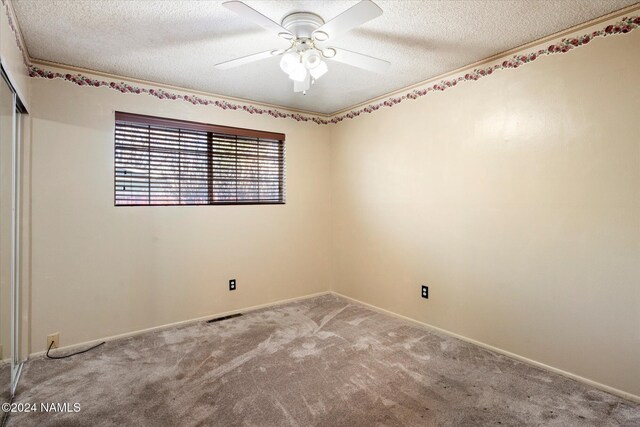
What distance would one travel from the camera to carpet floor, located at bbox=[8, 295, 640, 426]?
6.32ft

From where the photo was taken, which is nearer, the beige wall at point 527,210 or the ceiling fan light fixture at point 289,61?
the ceiling fan light fixture at point 289,61

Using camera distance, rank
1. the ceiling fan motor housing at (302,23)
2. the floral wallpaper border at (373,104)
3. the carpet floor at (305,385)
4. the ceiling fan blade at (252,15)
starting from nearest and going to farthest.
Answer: the ceiling fan blade at (252,15)
the carpet floor at (305,385)
the ceiling fan motor housing at (302,23)
the floral wallpaper border at (373,104)

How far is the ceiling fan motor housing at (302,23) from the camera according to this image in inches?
80.8

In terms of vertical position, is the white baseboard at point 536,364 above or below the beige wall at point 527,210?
below

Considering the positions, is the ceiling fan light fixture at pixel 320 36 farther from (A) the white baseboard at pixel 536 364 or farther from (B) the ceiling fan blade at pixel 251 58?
(A) the white baseboard at pixel 536 364

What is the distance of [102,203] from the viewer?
295 cm

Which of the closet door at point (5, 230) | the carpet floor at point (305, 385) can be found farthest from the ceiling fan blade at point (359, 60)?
the carpet floor at point (305, 385)

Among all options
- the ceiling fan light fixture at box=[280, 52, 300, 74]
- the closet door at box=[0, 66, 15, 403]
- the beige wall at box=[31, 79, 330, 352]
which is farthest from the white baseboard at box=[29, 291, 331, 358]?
the ceiling fan light fixture at box=[280, 52, 300, 74]

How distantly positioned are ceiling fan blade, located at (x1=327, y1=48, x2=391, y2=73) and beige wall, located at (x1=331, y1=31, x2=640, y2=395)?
106 centimetres

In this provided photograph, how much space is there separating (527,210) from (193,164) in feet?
9.88

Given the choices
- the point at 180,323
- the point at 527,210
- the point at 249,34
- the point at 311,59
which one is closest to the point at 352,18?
the point at 311,59

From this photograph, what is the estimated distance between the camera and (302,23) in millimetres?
2072

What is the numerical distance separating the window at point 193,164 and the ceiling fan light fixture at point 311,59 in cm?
180

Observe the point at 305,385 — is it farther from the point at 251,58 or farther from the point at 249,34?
the point at 249,34
